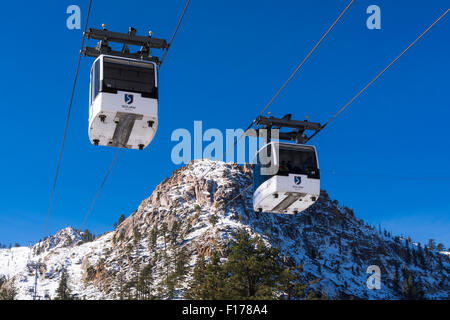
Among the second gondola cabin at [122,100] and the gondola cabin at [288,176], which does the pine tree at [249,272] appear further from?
the second gondola cabin at [122,100]

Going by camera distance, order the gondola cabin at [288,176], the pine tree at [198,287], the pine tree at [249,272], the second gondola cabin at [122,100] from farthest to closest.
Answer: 1. the pine tree at [198,287]
2. the pine tree at [249,272]
3. the gondola cabin at [288,176]
4. the second gondola cabin at [122,100]

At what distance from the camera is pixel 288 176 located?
26000 millimetres

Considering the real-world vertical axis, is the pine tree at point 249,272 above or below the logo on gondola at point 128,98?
below

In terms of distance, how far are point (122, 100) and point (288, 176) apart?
29.2 ft

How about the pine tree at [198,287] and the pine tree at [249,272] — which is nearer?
the pine tree at [249,272]

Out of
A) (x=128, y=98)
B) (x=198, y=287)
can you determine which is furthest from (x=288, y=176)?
(x=198, y=287)

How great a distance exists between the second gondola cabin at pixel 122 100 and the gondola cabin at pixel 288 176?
684 centimetres

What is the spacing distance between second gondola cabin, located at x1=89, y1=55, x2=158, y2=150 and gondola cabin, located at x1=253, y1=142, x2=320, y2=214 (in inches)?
269

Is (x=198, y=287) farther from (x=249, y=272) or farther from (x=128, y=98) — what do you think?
(x=128, y=98)

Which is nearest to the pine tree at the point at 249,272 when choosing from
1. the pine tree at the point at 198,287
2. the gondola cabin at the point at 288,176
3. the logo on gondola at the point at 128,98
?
the pine tree at the point at 198,287

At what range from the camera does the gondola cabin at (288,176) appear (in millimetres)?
25938

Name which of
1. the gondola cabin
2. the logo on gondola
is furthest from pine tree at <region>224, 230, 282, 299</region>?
the logo on gondola

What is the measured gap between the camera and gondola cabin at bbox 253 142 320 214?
25938 mm

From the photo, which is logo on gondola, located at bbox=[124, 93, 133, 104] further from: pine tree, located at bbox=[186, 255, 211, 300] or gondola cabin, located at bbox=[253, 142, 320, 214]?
pine tree, located at bbox=[186, 255, 211, 300]
